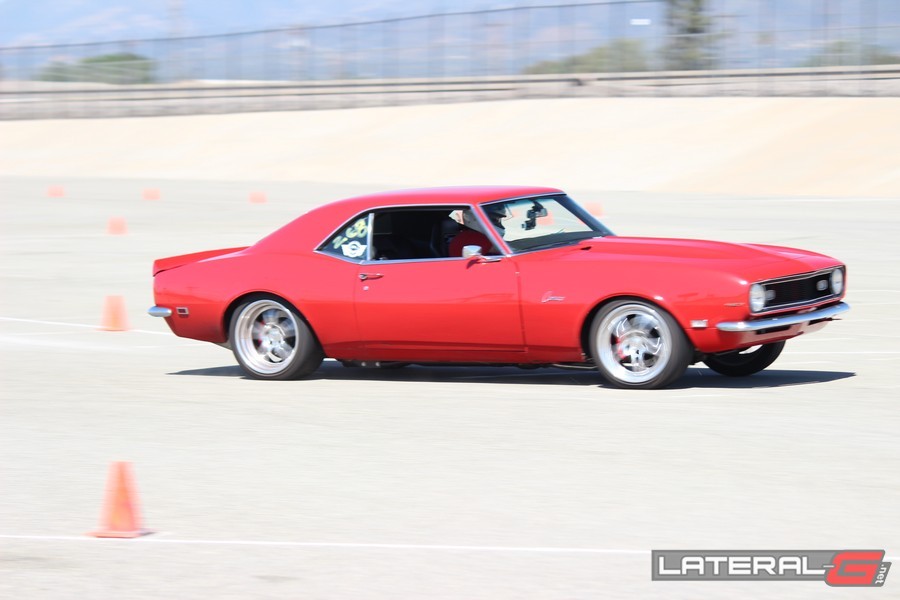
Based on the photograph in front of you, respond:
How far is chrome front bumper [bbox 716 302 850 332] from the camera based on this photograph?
9234 mm

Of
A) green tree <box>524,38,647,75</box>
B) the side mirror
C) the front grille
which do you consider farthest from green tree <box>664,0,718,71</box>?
the side mirror

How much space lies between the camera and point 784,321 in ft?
31.0

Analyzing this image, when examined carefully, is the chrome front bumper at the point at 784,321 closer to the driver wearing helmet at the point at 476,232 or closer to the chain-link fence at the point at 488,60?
the driver wearing helmet at the point at 476,232

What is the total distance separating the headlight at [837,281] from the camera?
33.1 ft

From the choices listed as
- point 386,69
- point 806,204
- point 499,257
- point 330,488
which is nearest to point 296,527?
point 330,488

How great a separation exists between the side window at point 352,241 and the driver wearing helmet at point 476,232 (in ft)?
2.11

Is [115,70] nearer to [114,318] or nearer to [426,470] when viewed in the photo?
[114,318]

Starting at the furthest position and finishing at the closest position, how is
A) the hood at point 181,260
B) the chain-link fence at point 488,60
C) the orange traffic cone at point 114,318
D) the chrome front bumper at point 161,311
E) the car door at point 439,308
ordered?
the chain-link fence at point 488,60 → the orange traffic cone at point 114,318 → the hood at point 181,260 → the chrome front bumper at point 161,311 → the car door at point 439,308

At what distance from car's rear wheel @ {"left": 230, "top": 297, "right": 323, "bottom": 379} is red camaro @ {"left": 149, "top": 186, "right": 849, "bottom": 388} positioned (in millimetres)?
10

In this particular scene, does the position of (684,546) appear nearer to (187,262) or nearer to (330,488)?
(330,488)

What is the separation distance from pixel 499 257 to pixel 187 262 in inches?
103

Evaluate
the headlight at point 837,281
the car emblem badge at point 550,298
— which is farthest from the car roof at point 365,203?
the headlight at point 837,281

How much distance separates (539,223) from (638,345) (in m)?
1.26

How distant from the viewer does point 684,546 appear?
240 inches
